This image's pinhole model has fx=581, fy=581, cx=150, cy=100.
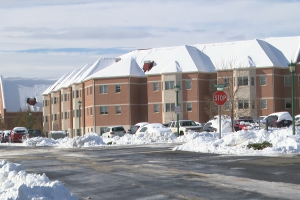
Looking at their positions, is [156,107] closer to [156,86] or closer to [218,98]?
[156,86]

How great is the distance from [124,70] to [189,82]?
946 cm

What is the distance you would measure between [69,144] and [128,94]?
3965 cm

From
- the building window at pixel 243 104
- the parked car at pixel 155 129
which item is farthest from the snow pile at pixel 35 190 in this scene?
the building window at pixel 243 104

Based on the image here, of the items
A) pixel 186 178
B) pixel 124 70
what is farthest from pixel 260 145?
pixel 124 70

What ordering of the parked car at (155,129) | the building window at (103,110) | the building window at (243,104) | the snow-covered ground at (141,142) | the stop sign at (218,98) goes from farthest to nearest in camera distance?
the building window at (103,110) → the building window at (243,104) → the parked car at (155,129) → the stop sign at (218,98) → the snow-covered ground at (141,142)

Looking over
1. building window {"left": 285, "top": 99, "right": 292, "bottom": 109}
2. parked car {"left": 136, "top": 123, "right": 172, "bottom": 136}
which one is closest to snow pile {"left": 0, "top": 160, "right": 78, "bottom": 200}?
parked car {"left": 136, "top": 123, "right": 172, "bottom": 136}

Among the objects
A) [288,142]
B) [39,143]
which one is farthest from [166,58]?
[288,142]

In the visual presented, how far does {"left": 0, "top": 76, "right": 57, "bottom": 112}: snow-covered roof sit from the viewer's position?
121 meters

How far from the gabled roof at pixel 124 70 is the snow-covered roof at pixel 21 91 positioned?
44521mm

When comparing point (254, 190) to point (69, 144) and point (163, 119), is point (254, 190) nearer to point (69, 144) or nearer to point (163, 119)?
point (69, 144)

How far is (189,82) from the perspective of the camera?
74.9 metres

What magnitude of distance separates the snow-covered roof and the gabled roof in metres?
44.5

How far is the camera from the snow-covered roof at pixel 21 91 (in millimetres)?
120875

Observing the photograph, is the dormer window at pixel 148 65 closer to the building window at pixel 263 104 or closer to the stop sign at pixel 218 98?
the building window at pixel 263 104
